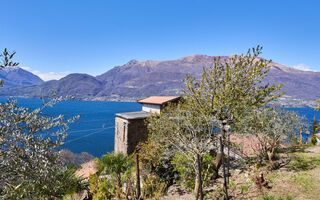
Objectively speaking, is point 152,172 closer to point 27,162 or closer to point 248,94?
point 248,94

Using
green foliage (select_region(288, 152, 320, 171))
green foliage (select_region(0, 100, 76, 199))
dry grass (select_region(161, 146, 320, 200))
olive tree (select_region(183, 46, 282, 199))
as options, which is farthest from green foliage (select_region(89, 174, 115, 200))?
green foliage (select_region(288, 152, 320, 171))

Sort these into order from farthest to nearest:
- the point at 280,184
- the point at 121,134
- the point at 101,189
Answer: the point at 121,134 → the point at 101,189 → the point at 280,184

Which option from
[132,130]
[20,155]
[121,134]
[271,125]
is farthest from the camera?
[121,134]

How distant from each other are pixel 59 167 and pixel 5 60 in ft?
10.6

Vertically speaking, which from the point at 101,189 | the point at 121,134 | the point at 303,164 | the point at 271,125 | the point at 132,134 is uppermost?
the point at 271,125

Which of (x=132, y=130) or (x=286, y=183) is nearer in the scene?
(x=286, y=183)

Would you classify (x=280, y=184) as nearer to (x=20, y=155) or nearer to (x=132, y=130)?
(x=20, y=155)

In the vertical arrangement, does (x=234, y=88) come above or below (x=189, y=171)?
above

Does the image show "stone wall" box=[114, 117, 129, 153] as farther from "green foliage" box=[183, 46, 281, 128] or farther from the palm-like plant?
"green foliage" box=[183, 46, 281, 128]

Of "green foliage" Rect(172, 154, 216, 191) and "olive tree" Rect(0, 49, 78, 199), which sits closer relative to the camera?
"olive tree" Rect(0, 49, 78, 199)

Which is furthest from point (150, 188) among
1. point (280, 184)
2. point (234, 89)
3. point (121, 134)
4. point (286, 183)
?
point (121, 134)

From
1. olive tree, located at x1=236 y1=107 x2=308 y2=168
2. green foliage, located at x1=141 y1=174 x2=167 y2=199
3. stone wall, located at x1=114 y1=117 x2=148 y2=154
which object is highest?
olive tree, located at x1=236 y1=107 x2=308 y2=168

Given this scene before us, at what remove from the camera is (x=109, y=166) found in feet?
38.4

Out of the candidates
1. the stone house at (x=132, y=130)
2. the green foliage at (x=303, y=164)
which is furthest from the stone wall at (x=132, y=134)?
the green foliage at (x=303, y=164)
